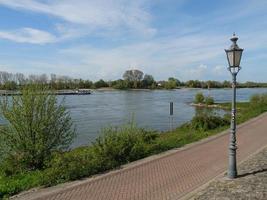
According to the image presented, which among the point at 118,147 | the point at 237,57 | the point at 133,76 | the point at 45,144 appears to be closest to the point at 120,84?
the point at 133,76

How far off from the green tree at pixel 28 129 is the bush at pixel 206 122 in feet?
39.2

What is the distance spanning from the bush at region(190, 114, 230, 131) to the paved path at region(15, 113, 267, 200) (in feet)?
24.5

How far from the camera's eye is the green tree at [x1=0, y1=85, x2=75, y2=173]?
12008 mm

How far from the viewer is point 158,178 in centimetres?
984

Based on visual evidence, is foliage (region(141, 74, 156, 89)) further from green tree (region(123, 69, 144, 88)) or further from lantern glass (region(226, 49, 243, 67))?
lantern glass (region(226, 49, 243, 67))

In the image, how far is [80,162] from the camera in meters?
10.7

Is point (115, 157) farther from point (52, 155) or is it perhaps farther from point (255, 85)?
point (255, 85)

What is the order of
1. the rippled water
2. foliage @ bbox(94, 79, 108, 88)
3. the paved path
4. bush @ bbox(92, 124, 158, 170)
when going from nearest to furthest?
the paved path
bush @ bbox(92, 124, 158, 170)
the rippled water
foliage @ bbox(94, 79, 108, 88)

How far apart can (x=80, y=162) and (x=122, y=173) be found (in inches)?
51.9

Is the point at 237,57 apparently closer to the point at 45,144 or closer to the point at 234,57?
the point at 234,57

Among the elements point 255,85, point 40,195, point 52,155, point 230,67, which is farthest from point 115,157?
point 255,85

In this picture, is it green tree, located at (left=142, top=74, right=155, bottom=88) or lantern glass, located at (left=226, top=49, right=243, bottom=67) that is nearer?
lantern glass, located at (left=226, top=49, right=243, bottom=67)

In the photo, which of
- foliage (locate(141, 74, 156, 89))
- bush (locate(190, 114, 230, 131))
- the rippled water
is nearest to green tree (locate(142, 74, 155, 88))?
foliage (locate(141, 74, 156, 89))

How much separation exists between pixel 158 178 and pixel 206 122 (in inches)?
521
